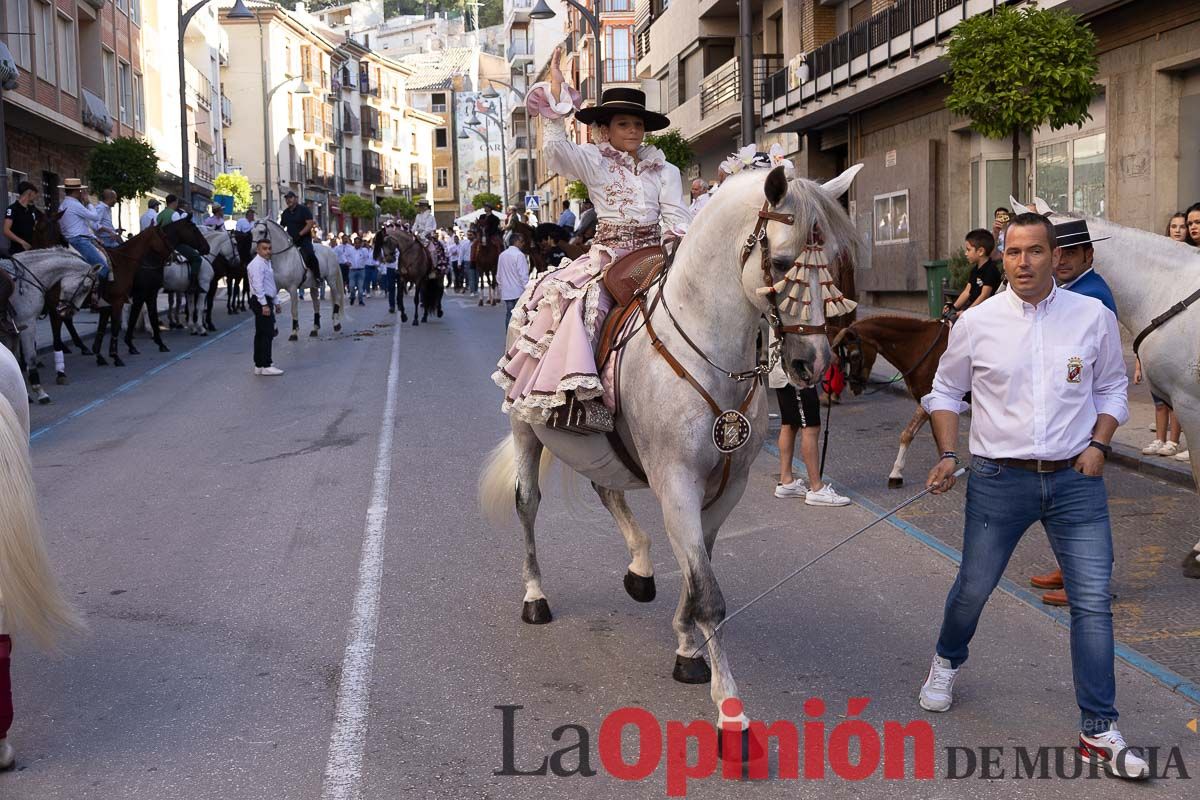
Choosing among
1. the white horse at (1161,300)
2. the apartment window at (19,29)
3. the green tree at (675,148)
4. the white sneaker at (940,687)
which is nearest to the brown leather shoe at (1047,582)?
the white horse at (1161,300)

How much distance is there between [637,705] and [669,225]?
90.4 inches

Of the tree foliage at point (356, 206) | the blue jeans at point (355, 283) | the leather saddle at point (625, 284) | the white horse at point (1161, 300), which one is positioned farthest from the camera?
the tree foliage at point (356, 206)

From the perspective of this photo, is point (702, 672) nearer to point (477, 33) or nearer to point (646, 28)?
point (646, 28)

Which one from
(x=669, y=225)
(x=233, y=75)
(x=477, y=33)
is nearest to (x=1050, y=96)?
(x=669, y=225)

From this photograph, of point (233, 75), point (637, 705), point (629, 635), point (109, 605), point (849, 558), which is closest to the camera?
point (637, 705)

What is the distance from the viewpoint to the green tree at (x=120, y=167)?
28.8 meters

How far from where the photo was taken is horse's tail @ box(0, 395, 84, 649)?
14.8ft

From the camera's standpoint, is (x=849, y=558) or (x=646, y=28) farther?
(x=646, y=28)

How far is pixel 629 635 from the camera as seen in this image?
19.4 feet

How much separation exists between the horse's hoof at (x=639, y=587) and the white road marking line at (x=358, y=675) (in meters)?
1.23

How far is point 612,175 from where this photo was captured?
6.01 metres

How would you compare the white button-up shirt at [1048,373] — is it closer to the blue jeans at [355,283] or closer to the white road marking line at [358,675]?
the white road marking line at [358,675]

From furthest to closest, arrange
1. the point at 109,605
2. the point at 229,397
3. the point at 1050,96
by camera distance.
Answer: the point at 229,397, the point at 1050,96, the point at 109,605

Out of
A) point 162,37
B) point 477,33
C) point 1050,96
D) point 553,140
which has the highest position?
point 477,33
